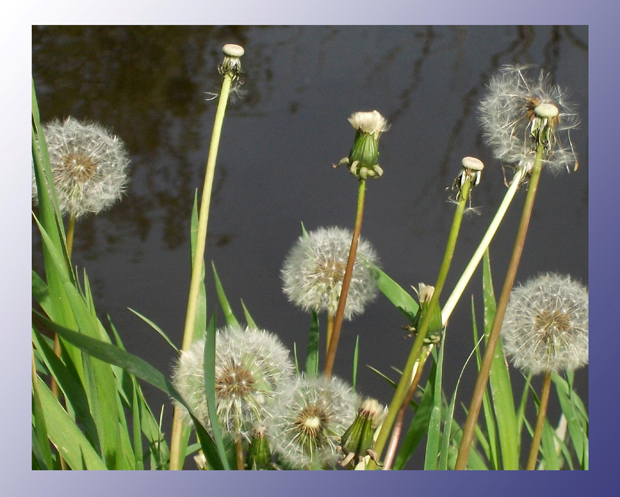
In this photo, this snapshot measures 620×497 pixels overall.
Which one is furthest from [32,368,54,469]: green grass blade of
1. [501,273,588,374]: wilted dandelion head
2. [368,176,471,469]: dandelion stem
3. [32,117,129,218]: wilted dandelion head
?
[501,273,588,374]: wilted dandelion head

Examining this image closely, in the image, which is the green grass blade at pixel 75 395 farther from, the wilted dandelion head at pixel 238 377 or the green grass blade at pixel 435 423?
the green grass blade at pixel 435 423

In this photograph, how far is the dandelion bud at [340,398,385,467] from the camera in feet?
2.11

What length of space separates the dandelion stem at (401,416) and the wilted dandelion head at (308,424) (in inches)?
2.4

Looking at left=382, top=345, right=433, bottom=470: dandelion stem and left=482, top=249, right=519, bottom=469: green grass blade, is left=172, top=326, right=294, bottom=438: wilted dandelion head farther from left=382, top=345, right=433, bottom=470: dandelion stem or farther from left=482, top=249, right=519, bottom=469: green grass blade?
left=482, top=249, right=519, bottom=469: green grass blade

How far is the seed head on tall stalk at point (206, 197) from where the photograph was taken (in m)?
0.75

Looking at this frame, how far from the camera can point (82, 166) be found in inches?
33.1

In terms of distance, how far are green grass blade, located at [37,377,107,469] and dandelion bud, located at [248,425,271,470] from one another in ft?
0.60

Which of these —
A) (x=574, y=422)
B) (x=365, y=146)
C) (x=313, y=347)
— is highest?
(x=365, y=146)

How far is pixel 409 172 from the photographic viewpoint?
100cm

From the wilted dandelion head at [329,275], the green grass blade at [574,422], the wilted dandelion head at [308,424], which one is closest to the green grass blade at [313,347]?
the wilted dandelion head at [329,275]

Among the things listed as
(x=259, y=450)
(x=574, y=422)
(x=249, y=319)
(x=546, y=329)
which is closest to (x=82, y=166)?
(x=249, y=319)

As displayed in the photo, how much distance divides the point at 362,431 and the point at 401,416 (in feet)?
0.38

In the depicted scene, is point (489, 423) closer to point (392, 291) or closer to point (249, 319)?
point (392, 291)
